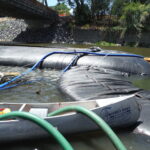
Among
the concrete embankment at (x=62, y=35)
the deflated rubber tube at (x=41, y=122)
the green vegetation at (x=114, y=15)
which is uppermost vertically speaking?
the green vegetation at (x=114, y=15)

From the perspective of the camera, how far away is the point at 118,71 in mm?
9164

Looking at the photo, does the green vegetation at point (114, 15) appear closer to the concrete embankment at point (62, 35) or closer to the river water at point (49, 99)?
the concrete embankment at point (62, 35)

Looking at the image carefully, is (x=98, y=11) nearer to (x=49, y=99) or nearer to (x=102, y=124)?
(x=49, y=99)

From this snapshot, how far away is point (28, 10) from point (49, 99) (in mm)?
26421

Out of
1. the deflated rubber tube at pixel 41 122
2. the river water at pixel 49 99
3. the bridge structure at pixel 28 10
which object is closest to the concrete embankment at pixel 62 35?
the bridge structure at pixel 28 10

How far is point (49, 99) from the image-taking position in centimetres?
628

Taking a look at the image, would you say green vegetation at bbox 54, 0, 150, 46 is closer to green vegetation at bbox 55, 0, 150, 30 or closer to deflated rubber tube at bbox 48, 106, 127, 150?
green vegetation at bbox 55, 0, 150, 30

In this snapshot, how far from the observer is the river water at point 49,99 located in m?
3.91

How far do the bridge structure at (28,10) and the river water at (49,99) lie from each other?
18673 millimetres

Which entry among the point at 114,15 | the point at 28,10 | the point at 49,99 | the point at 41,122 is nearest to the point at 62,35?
the point at 28,10

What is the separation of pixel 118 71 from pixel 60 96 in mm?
3486

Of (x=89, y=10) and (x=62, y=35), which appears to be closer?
(x=62, y=35)

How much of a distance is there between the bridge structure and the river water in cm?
1867

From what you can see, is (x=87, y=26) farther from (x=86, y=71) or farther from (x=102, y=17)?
(x=86, y=71)
